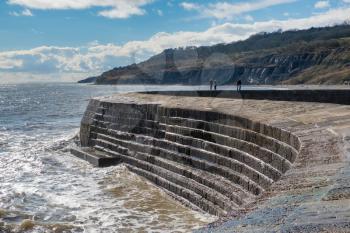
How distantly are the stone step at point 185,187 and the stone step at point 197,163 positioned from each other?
369 millimetres


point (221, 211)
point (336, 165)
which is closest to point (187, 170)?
point (221, 211)

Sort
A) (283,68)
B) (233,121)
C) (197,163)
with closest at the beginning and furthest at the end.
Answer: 1. (233,121)
2. (197,163)
3. (283,68)

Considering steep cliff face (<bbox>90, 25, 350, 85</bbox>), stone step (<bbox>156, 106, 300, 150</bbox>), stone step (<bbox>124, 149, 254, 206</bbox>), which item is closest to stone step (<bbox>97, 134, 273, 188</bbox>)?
stone step (<bbox>124, 149, 254, 206</bbox>)

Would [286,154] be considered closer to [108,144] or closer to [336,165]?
[336,165]

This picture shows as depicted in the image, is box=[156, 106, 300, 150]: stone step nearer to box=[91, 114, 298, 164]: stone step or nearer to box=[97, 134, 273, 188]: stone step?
box=[91, 114, 298, 164]: stone step

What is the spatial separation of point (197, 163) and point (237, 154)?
1.73m

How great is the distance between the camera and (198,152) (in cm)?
1194

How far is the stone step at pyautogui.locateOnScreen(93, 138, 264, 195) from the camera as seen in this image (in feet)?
29.8

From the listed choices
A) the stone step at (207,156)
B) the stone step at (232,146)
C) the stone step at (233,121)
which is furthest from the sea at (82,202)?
the stone step at (233,121)

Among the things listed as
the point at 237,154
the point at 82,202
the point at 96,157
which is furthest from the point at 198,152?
the point at 96,157

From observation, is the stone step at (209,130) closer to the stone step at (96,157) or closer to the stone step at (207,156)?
the stone step at (207,156)

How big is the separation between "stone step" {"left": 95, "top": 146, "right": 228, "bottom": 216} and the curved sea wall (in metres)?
0.02

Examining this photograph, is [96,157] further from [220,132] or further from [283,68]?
[283,68]

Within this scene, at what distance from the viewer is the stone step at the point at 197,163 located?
9082mm
